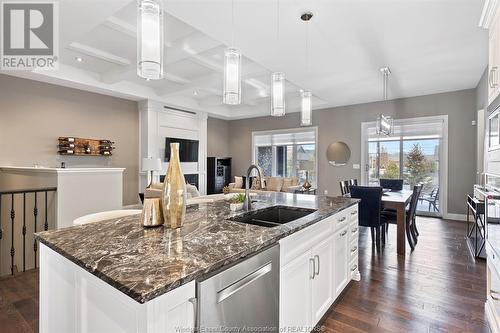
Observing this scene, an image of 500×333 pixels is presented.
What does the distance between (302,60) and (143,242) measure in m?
3.67

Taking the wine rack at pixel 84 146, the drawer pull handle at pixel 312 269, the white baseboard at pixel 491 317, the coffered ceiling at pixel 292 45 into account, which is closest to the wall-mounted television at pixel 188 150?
the coffered ceiling at pixel 292 45

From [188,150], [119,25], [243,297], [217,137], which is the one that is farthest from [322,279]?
[217,137]

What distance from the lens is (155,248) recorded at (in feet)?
3.78

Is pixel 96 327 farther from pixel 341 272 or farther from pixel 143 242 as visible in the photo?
pixel 341 272

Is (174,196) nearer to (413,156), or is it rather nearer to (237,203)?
(237,203)

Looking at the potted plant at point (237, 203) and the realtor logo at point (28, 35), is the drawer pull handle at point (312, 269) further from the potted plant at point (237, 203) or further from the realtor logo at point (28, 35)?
the realtor logo at point (28, 35)

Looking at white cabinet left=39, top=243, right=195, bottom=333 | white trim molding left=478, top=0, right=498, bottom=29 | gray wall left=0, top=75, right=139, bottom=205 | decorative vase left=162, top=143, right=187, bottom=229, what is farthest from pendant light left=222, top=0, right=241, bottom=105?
gray wall left=0, top=75, right=139, bottom=205

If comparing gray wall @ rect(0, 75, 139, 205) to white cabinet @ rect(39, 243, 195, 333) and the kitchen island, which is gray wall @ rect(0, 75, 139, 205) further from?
white cabinet @ rect(39, 243, 195, 333)

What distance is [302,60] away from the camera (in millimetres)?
3998

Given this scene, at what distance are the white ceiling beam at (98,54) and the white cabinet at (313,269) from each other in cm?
441

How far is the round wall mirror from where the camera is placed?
7.13 metres

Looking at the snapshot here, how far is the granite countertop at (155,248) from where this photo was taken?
0.86 metres

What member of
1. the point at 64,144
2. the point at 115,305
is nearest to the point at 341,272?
the point at 115,305

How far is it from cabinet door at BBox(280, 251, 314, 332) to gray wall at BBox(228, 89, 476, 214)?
5.78 metres
